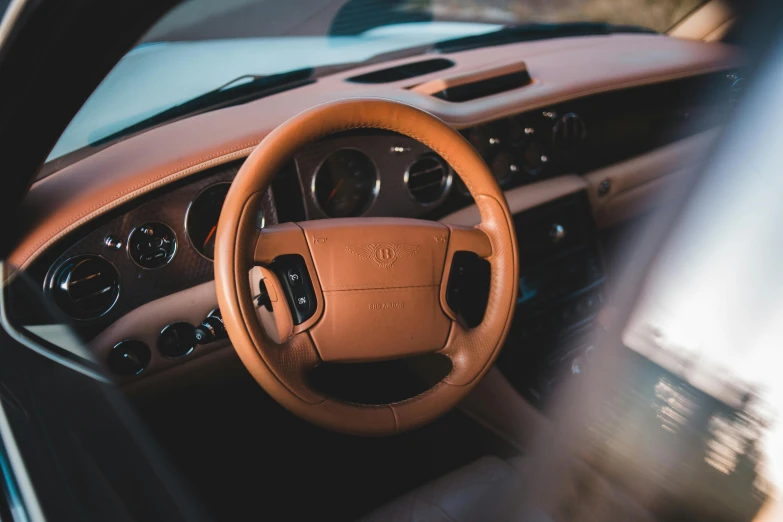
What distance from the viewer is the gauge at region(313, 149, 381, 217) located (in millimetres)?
2111

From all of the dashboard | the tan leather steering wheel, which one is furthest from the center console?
the tan leather steering wheel

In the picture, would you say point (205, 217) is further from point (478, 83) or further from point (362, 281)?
point (478, 83)

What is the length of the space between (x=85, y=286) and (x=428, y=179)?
113 cm

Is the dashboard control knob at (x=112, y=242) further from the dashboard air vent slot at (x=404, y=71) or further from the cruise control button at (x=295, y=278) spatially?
the dashboard air vent slot at (x=404, y=71)

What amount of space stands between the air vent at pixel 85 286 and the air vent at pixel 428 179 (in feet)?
3.18

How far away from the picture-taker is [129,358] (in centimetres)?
190

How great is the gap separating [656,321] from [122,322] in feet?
4.63

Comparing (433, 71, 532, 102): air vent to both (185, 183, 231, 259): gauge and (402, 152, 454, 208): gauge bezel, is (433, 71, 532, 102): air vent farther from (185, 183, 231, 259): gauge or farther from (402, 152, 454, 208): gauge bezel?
(185, 183, 231, 259): gauge

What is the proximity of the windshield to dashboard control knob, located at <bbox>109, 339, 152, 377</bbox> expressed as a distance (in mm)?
505

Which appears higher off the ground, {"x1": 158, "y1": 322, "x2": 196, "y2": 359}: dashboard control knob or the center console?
{"x1": 158, "y1": 322, "x2": 196, "y2": 359}: dashboard control knob

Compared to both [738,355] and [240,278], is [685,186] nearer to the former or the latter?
[738,355]

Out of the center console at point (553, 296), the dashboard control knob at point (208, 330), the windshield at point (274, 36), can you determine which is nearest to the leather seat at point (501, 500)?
the center console at point (553, 296)

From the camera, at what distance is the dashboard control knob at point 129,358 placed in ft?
6.14

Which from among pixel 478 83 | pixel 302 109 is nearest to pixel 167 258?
pixel 302 109
